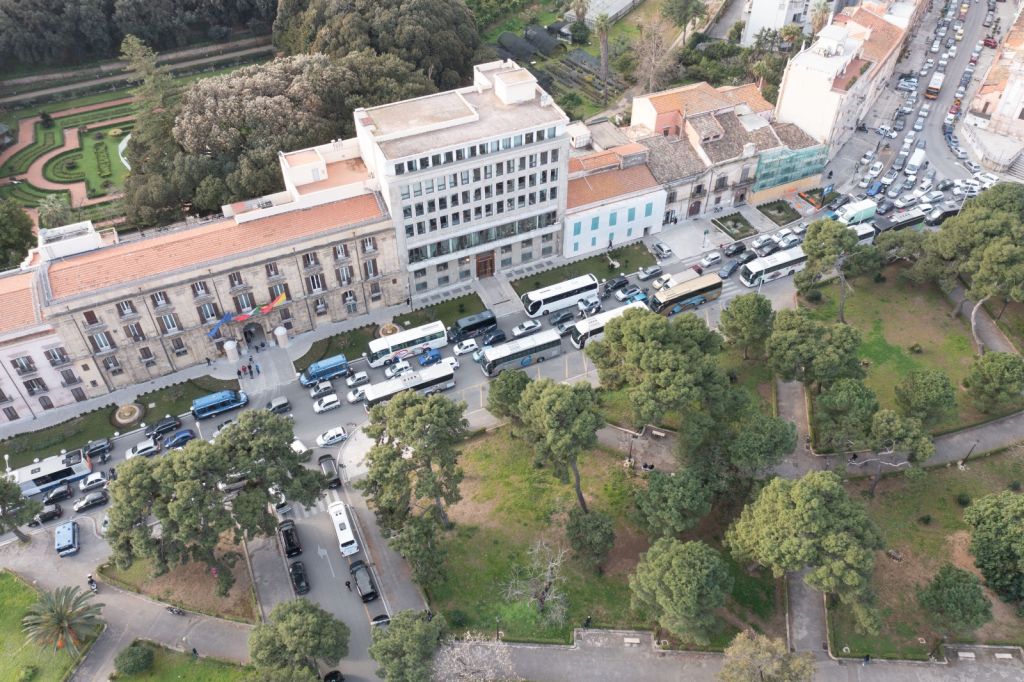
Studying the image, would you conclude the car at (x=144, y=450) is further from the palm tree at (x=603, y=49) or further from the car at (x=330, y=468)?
the palm tree at (x=603, y=49)

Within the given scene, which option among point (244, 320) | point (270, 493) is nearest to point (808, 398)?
point (270, 493)

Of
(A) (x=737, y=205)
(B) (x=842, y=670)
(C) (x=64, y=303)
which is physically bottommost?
(B) (x=842, y=670)

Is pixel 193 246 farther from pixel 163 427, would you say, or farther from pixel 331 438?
pixel 331 438

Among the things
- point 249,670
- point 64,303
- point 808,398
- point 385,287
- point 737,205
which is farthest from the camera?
point 737,205

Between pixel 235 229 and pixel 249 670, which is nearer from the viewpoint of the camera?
pixel 249 670

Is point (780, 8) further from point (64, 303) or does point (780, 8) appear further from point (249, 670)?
point (249, 670)

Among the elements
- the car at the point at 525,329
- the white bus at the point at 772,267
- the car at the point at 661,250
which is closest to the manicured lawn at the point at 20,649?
the car at the point at 525,329
